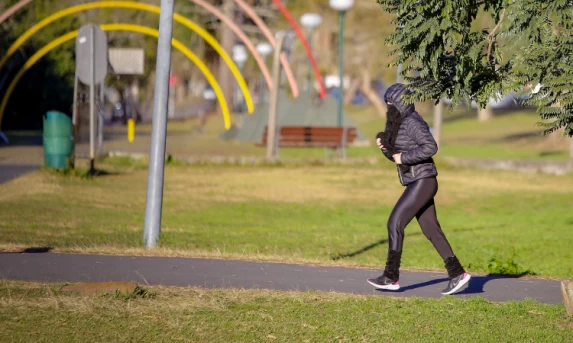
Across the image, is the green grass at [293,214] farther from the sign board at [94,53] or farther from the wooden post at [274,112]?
the wooden post at [274,112]

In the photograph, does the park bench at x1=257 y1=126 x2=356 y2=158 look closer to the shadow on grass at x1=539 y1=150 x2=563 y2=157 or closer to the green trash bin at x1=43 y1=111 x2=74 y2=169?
the green trash bin at x1=43 y1=111 x2=74 y2=169

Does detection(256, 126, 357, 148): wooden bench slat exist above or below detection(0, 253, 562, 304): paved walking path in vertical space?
above

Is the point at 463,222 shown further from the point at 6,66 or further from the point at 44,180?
the point at 6,66

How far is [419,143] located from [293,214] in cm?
971

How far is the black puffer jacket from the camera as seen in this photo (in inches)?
321

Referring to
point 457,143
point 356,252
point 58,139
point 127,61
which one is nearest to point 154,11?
point 127,61

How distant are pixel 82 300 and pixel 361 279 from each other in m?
2.88

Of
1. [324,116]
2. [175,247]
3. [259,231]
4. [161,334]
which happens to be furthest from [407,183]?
[324,116]

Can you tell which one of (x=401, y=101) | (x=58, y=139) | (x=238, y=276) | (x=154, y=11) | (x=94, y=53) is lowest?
(x=238, y=276)

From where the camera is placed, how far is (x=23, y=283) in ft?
27.4

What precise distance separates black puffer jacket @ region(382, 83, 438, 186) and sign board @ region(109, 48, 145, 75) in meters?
20.4

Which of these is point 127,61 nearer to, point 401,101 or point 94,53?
point 94,53

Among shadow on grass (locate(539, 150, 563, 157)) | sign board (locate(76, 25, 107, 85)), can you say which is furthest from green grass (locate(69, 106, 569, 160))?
sign board (locate(76, 25, 107, 85))

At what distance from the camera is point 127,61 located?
28.6 m
